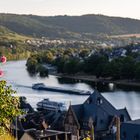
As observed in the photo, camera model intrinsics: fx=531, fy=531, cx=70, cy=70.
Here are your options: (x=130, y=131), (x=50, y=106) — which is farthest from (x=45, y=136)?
(x=50, y=106)

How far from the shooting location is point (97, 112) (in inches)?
717

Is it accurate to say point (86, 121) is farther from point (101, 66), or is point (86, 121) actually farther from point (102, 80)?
point (101, 66)

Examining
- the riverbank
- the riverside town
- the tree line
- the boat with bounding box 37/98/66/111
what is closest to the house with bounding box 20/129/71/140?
the riverside town

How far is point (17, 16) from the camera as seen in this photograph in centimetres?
17288

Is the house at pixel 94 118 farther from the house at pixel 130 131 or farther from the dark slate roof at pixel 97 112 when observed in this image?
the house at pixel 130 131

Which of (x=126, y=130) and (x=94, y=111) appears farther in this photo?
(x=94, y=111)

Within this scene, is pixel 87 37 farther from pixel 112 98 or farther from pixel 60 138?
pixel 60 138

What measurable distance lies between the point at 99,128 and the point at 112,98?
1528 centimetres

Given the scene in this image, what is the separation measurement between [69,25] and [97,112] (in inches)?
5830

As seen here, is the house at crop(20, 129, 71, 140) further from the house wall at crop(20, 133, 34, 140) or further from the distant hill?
the distant hill

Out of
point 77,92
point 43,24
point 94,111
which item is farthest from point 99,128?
point 43,24

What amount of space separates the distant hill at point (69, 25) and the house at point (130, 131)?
13523 cm

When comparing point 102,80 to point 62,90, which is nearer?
point 62,90

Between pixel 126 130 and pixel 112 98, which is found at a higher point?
pixel 126 130
